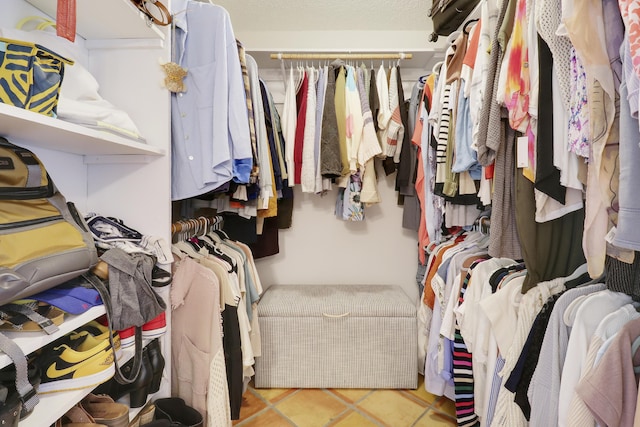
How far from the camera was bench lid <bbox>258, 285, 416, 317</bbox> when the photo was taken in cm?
199

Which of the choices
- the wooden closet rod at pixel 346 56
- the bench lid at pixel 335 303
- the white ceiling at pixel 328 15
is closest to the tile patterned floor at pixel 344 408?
the bench lid at pixel 335 303

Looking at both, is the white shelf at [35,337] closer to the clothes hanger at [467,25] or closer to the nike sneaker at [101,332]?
the nike sneaker at [101,332]

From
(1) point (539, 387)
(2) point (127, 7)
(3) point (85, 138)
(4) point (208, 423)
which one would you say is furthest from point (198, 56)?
(1) point (539, 387)

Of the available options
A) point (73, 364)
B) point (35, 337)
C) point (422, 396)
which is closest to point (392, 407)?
point (422, 396)

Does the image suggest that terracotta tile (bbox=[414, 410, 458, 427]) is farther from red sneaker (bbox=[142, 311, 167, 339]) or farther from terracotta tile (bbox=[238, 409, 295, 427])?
red sneaker (bbox=[142, 311, 167, 339])

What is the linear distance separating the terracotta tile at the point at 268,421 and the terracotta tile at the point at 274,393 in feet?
0.38

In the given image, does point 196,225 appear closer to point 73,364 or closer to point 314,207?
point 73,364

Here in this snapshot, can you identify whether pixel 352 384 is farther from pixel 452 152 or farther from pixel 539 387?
pixel 452 152

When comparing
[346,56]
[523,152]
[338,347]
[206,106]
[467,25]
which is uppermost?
[346,56]

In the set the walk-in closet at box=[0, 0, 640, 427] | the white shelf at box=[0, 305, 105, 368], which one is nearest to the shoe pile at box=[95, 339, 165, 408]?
the walk-in closet at box=[0, 0, 640, 427]

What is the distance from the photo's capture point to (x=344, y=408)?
184 centimetres

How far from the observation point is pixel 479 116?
112 centimetres

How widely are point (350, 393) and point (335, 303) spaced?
48cm

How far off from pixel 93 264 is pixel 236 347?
76cm
